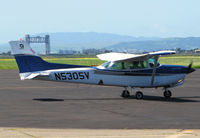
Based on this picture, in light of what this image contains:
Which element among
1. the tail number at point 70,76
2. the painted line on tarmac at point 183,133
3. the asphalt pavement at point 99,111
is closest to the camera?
the painted line on tarmac at point 183,133

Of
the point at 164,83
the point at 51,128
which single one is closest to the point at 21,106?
the point at 51,128

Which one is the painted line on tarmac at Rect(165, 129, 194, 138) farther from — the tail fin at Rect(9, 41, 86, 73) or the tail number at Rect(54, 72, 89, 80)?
the tail fin at Rect(9, 41, 86, 73)

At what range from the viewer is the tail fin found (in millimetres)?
18906

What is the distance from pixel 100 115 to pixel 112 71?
560 cm

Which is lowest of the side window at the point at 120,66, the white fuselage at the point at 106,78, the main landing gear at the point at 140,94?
the main landing gear at the point at 140,94

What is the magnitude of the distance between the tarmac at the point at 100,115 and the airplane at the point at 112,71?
895 mm

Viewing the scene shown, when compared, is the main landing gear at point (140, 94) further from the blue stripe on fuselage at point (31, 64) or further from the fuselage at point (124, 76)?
the blue stripe on fuselage at point (31, 64)

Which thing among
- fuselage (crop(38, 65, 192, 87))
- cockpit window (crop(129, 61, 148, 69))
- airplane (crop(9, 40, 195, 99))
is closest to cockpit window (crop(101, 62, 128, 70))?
airplane (crop(9, 40, 195, 99))

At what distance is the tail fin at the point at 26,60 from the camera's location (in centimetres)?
1891

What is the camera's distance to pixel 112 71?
63.0ft

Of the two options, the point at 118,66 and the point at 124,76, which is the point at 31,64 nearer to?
the point at 118,66

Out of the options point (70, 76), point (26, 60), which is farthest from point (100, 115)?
point (26, 60)

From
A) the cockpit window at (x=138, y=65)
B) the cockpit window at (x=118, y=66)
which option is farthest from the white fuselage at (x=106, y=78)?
the cockpit window at (x=138, y=65)

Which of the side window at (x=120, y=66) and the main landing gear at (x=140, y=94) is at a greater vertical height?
the side window at (x=120, y=66)
